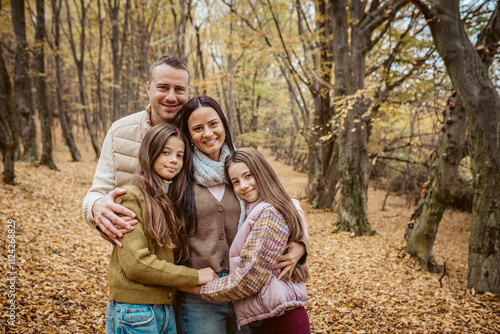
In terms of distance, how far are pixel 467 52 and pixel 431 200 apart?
2.40m

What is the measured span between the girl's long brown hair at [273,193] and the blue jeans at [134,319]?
2.61 feet

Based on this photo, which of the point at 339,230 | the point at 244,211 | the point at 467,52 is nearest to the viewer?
the point at 244,211

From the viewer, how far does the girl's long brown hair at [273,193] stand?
1.86 m

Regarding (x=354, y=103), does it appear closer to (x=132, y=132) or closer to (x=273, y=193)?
(x=273, y=193)

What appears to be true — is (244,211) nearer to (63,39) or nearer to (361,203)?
(361,203)

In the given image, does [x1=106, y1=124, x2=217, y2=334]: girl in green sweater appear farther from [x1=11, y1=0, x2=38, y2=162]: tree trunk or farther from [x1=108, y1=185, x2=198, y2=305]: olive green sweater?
[x1=11, y1=0, x2=38, y2=162]: tree trunk

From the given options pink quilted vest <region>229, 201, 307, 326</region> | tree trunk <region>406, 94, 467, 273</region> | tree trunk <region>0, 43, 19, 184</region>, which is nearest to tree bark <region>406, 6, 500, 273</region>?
tree trunk <region>406, 94, 467, 273</region>

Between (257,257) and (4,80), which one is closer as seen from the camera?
(257,257)

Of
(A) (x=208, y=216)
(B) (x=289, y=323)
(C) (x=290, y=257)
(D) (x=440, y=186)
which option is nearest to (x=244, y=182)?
(A) (x=208, y=216)

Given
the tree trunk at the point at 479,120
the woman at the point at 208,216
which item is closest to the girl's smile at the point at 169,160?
the woman at the point at 208,216

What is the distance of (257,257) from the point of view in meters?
1.65

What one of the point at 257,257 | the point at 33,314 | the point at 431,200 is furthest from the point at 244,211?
the point at 431,200

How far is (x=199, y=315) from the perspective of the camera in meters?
1.78

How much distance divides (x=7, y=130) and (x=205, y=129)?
22.3 feet
